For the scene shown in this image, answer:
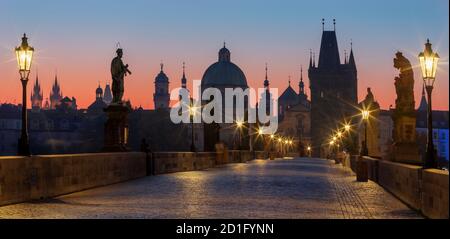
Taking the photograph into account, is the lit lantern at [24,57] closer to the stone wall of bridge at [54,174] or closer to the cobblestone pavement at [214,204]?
the stone wall of bridge at [54,174]

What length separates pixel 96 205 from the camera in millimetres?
15602

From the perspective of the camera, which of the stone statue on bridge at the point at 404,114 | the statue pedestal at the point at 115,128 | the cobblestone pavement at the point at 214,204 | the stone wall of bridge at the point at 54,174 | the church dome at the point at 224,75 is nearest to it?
the cobblestone pavement at the point at 214,204

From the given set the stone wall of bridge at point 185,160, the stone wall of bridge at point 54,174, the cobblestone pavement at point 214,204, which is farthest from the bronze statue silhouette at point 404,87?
the stone wall of bridge at point 54,174

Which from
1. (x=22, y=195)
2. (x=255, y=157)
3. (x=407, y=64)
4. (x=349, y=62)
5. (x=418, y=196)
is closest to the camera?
(x=418, y=196)

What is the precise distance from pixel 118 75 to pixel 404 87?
1190 centimetres

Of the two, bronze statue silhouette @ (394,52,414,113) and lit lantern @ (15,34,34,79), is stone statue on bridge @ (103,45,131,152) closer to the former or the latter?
lit lantern @ (15,34,34,79)

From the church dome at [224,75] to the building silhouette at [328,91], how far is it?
17442mm

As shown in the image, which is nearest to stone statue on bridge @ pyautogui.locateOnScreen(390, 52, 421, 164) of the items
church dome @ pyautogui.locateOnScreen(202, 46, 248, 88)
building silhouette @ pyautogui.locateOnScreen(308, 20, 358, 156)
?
building silhouette @ pyautogui.locateOnScreen(308, 20, 358, 156)

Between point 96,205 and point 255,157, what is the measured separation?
6097cm

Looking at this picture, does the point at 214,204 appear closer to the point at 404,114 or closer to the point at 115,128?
the point at 115,128

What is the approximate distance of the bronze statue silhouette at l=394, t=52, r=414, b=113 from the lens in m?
30.5

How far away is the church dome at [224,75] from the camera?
170m
